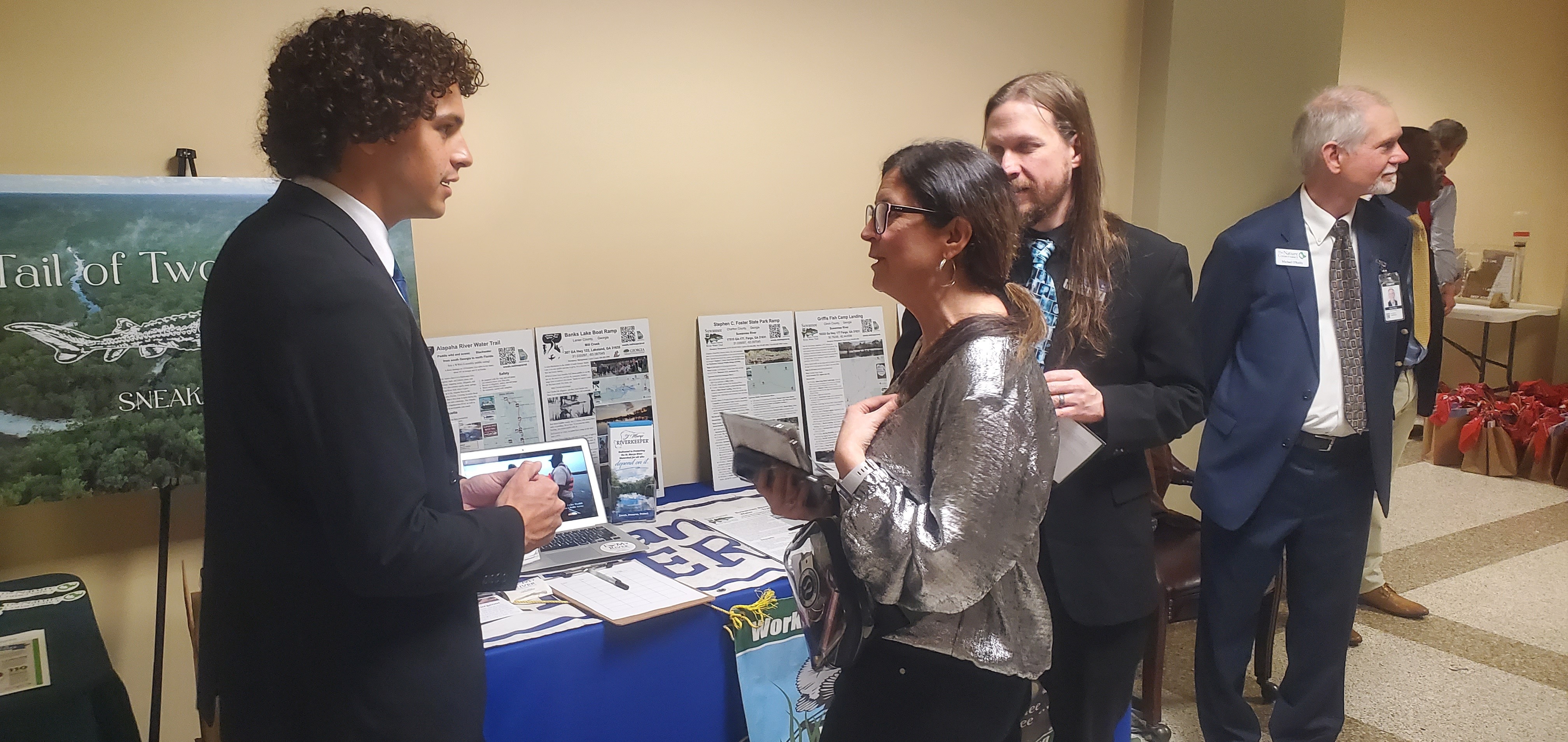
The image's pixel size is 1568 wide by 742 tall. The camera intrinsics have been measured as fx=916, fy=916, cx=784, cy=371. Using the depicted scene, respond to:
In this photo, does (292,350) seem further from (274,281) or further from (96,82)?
(96,82)

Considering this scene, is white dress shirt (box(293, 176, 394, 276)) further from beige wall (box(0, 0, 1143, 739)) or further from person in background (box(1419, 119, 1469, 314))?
person in background (box(1419, 119, 1469, 314))

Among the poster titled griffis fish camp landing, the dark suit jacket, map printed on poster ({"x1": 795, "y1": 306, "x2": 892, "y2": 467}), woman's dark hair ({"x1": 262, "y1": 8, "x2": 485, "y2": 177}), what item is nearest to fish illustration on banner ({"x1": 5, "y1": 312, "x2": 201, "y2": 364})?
the poster titled griffis fish camp landing

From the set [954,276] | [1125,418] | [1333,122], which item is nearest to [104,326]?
[954,276]

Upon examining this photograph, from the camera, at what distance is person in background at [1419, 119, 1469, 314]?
3740 millimetres

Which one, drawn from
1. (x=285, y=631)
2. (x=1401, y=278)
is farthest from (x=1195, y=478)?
(x=285, y=631)

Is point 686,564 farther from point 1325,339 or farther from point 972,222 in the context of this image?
point 1325,339

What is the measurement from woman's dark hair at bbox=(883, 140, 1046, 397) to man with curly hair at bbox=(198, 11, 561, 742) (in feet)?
1.94

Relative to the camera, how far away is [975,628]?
1.13 m

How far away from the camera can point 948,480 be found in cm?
106

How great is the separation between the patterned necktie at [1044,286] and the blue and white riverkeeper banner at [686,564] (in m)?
0.65

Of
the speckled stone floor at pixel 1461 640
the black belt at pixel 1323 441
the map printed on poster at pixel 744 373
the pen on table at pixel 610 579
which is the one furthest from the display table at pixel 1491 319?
the pen on table at pixel 610 579

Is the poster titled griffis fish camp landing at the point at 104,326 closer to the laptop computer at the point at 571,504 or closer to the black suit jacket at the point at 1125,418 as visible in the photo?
the laptop computer at the point at 571,504

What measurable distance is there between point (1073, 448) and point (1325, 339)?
1.36m

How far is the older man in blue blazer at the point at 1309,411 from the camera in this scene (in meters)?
2.24
